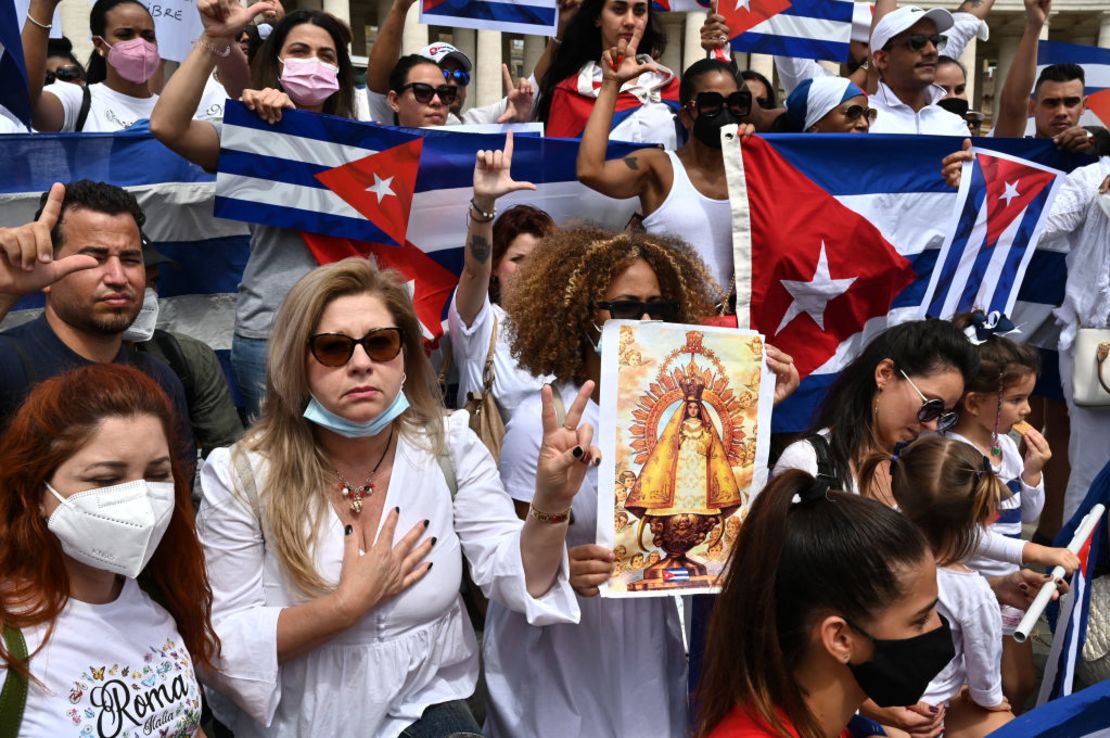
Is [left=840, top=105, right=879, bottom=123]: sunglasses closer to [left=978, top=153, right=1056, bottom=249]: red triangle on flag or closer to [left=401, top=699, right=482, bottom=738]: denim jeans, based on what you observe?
[left=978, top=153, right=1056, bottom=249]: red triangle on flag

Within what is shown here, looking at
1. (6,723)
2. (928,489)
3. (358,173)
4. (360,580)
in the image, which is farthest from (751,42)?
(6,723)

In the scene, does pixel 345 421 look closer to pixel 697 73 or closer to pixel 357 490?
pixel 357 490

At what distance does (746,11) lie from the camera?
6.83 metres

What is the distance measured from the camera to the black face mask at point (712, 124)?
5.20 meters

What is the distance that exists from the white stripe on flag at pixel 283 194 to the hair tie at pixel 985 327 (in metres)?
2.81


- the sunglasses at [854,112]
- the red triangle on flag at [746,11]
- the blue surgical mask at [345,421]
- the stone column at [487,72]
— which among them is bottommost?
the blue surgical mask at [345,421]

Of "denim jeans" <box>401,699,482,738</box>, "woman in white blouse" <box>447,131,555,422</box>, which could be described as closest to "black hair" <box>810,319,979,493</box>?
"woman in white blouse" <box>447,131,555,422</box>

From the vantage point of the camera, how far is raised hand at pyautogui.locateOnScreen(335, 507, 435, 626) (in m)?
2.82

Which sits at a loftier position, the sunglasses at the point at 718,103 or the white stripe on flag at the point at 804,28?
the white stripe on flag at the point at 804,28

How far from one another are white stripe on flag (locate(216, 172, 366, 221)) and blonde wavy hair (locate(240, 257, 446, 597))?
191 centimetres

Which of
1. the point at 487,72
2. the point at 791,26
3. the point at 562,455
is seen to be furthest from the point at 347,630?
the point at 487,72

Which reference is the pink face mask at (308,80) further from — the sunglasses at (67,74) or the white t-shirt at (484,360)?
the sunglasses at (67,74)

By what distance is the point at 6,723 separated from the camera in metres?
2.33

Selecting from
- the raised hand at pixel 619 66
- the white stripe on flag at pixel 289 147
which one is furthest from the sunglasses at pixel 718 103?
the white stripe on flag at pixel 289 147
